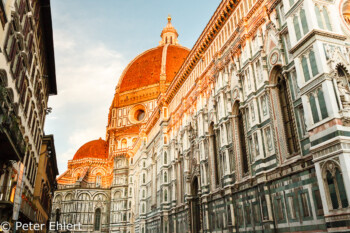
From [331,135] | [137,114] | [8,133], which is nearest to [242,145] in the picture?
[331,135]

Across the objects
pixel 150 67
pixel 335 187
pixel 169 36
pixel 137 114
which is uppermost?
pixel 169 36

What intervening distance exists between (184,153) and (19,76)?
17159mm

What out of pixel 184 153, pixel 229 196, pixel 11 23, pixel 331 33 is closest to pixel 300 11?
pixel 331 33

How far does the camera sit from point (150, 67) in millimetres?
77312

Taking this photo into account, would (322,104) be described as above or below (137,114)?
below

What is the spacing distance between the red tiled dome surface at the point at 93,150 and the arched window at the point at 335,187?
224 feet

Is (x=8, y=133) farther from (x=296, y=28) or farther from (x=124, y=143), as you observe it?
(x=124, y=143)

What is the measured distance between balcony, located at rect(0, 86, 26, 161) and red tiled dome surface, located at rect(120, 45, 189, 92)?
183ft

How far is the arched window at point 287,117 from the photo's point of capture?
15.2m

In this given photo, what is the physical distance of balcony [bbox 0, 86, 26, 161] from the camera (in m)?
12.4

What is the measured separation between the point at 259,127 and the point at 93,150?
64562 mm

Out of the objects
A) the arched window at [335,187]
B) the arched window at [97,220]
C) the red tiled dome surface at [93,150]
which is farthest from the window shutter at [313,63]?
the red tiled dome surface at [93,150]

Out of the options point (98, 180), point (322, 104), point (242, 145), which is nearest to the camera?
point (322, 104)

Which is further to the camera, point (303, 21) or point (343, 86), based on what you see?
point (303, 21)
